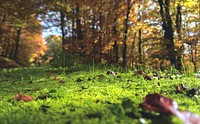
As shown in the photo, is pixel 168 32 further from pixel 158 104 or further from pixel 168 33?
pixel 158 104

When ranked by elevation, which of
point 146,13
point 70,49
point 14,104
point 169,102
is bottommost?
point 14,104

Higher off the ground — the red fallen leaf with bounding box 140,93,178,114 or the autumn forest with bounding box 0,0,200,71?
the autumn forest with bounding box 0,0,200,71

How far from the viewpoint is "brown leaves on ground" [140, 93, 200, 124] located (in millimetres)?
1169

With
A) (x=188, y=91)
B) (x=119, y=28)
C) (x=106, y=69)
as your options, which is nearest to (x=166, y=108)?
(x=188, y=91)

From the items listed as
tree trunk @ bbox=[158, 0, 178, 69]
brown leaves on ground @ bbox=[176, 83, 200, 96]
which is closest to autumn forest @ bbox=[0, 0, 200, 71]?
tree trunk @ bbox=[158, 0, 178, 69]

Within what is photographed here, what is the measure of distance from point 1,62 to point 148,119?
63.9 feet

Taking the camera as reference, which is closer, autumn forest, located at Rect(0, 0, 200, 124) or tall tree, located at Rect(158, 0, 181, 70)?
autumn forest, located at Rect(0, 0, 200, 124)

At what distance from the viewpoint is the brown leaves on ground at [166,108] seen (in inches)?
46.0

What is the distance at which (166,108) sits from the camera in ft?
4.06

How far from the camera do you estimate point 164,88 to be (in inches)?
102

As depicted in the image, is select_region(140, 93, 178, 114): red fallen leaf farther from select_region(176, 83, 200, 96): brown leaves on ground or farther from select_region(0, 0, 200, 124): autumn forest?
select_region(176, 83, 200, 96): brown leaves on ground

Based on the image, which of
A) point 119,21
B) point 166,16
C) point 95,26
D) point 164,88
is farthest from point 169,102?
point 95,26

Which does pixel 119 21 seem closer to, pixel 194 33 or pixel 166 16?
pixel 166 16

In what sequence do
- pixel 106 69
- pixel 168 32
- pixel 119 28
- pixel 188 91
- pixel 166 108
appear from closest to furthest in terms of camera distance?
1. pixel 166 108
2. pixel 188 91
3. pixel 106 69
4. pixel 168 32
5. pixel 119 28
